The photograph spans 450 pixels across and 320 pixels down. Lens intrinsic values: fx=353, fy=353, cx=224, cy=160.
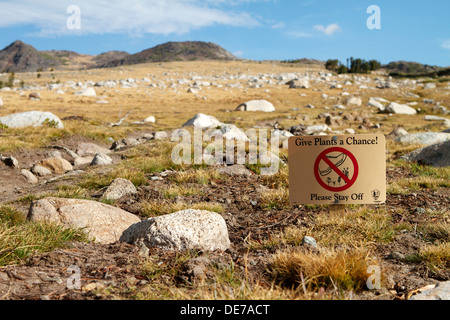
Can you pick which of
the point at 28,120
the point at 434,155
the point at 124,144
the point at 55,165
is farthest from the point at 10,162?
the point at 434,155

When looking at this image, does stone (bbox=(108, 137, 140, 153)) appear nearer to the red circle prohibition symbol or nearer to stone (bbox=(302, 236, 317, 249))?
the red circle prohibition symbol

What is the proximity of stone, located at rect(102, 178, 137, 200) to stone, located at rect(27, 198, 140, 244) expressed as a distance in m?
1.53

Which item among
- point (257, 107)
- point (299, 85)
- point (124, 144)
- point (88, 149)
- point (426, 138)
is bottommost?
point (88, 149)

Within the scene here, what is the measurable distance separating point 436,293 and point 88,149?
10.9 meters

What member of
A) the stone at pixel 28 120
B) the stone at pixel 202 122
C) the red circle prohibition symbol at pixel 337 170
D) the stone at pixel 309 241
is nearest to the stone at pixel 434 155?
the red circle prohibition symbol at pixel 337 170

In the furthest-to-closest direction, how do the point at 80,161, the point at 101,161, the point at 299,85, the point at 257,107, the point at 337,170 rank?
the point at 299,85, the point at 257,107, the point at 80,161, the point at 101,161, the point at 337,170

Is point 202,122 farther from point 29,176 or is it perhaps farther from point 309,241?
point 309,241

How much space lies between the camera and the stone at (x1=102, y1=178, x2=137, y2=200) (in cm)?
614

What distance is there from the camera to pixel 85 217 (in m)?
4.31

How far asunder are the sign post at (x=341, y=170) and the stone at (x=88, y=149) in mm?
8311

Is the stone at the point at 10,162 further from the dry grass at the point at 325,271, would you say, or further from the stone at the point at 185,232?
the dry grass at the point at 325,271

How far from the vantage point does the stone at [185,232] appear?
12.1 ft

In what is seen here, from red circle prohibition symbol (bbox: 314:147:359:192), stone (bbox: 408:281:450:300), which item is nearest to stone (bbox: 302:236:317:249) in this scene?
red circle prohibition symbol (bbox: 314:147:359:192)
